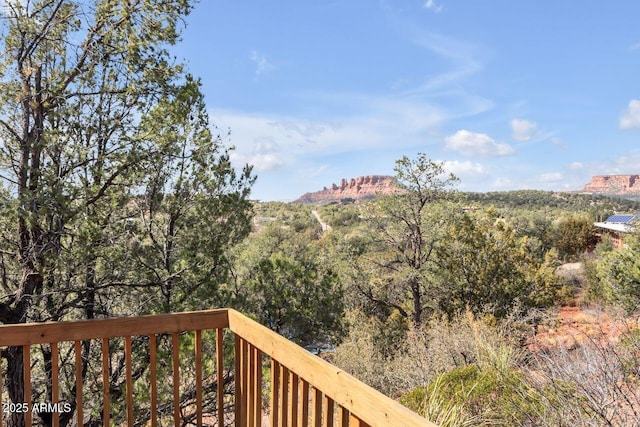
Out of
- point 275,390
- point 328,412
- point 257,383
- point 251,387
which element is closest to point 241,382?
point 251,387

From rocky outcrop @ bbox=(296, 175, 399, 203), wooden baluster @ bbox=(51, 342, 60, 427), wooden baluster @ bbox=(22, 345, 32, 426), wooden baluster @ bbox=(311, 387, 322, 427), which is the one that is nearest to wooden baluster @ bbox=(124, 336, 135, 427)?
wooden baluster @ bbox=(51, 342, 60, 427)

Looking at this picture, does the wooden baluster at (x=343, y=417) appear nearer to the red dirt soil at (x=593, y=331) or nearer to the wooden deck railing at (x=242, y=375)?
the wooden deck railing at (x=242, y=375)

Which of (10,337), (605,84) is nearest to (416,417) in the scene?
(10,337)

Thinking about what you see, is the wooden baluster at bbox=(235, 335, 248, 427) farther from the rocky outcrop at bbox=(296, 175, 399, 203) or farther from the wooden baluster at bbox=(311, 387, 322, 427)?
the rocky outcrop at bbox=(296, 175, 399, 203)

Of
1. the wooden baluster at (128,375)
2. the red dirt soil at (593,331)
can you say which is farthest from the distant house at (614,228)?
the wooden baluster at (128,375)

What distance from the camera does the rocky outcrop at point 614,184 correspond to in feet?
209

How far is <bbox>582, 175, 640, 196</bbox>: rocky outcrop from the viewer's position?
6356 cm

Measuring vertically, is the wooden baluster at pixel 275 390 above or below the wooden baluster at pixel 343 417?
below

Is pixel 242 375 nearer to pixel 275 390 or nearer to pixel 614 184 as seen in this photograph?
pixel 275 390

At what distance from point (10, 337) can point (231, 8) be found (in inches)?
239

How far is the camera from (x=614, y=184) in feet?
226

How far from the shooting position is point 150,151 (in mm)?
4199

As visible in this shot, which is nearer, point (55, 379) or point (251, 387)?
point (55, 379)

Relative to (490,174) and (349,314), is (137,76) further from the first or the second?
(490,174)
